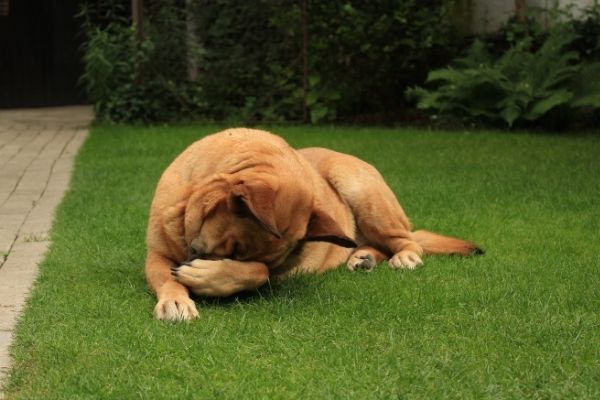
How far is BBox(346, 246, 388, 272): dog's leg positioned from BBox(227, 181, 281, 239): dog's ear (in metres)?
1.33

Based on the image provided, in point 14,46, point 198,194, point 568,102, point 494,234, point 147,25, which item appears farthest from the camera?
point 14,46

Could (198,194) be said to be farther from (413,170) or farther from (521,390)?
(413,170)

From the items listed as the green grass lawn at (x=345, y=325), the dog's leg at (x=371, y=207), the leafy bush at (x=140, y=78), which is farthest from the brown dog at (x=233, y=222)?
the leafy bush at (x=140, y=78)

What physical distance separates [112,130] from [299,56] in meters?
3.17

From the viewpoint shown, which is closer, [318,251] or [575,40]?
[318,251]

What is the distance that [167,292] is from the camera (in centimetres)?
422

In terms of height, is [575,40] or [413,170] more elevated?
[575,40]

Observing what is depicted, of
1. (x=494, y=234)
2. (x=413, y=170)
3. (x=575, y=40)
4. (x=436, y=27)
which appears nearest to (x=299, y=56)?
(x=436, y=27)

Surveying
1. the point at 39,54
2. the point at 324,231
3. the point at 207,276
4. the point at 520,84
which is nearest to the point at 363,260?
the point at 324,231

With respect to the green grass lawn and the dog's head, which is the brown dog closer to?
the dog's head

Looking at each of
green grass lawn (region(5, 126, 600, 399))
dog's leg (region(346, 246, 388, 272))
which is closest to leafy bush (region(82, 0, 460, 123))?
green grass lawn (region(5, 126, 600, 399))

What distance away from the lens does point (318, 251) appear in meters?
4.95

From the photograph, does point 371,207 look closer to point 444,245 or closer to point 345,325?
point 444,245

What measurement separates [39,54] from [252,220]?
51.0 feet
